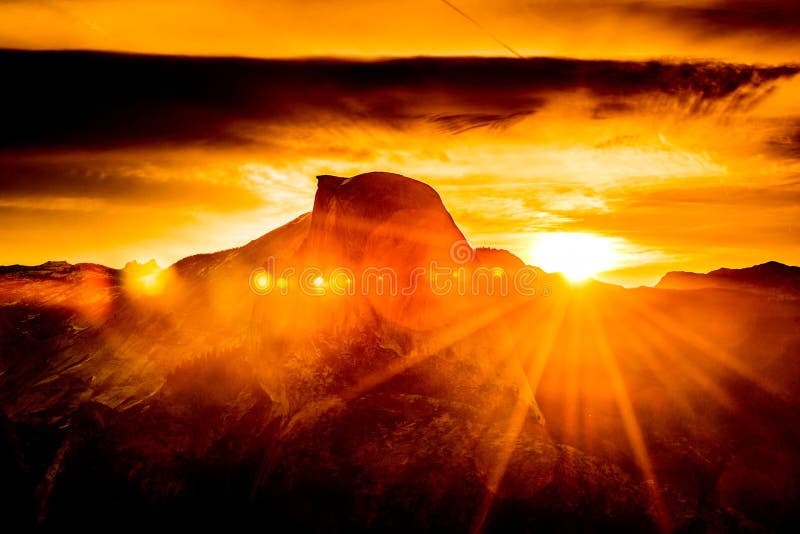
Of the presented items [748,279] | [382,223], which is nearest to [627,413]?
[382,223]

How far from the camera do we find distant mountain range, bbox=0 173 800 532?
20.9 metres

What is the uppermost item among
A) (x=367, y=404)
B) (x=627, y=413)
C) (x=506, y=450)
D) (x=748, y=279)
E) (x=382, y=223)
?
(x=382, y=223)

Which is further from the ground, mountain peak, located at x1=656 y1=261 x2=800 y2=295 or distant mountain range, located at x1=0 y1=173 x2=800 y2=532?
mountain peak, located at x1=656 y1=261 x2=800 y2=295

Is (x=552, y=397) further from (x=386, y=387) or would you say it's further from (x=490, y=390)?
(x=386, y=387)

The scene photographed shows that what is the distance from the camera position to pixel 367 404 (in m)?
24.8

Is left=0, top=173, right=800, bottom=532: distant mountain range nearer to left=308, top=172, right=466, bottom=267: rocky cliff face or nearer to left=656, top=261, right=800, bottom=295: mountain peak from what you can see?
left=308, top=172, right=466, bottom=267: rocky cliff face

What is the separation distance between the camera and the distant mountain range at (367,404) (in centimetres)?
2094

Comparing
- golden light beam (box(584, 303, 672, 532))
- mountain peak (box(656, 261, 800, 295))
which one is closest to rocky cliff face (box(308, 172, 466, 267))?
golden light beam (box(584, 303, 672, 532))

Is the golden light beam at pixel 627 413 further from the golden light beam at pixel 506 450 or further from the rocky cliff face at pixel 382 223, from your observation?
the rocky cliff face at pixel 382 223

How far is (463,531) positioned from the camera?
1947 centimetres

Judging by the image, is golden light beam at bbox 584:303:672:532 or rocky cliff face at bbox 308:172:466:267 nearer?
golden light beam at bbox 584:303:672:532

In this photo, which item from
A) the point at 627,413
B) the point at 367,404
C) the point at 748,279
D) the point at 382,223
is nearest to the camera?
the point at 367,404

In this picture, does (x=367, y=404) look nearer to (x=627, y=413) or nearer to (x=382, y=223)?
(x=382, y=223)

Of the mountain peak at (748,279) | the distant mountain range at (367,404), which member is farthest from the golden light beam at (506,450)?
the mountain peak at (748,279)
